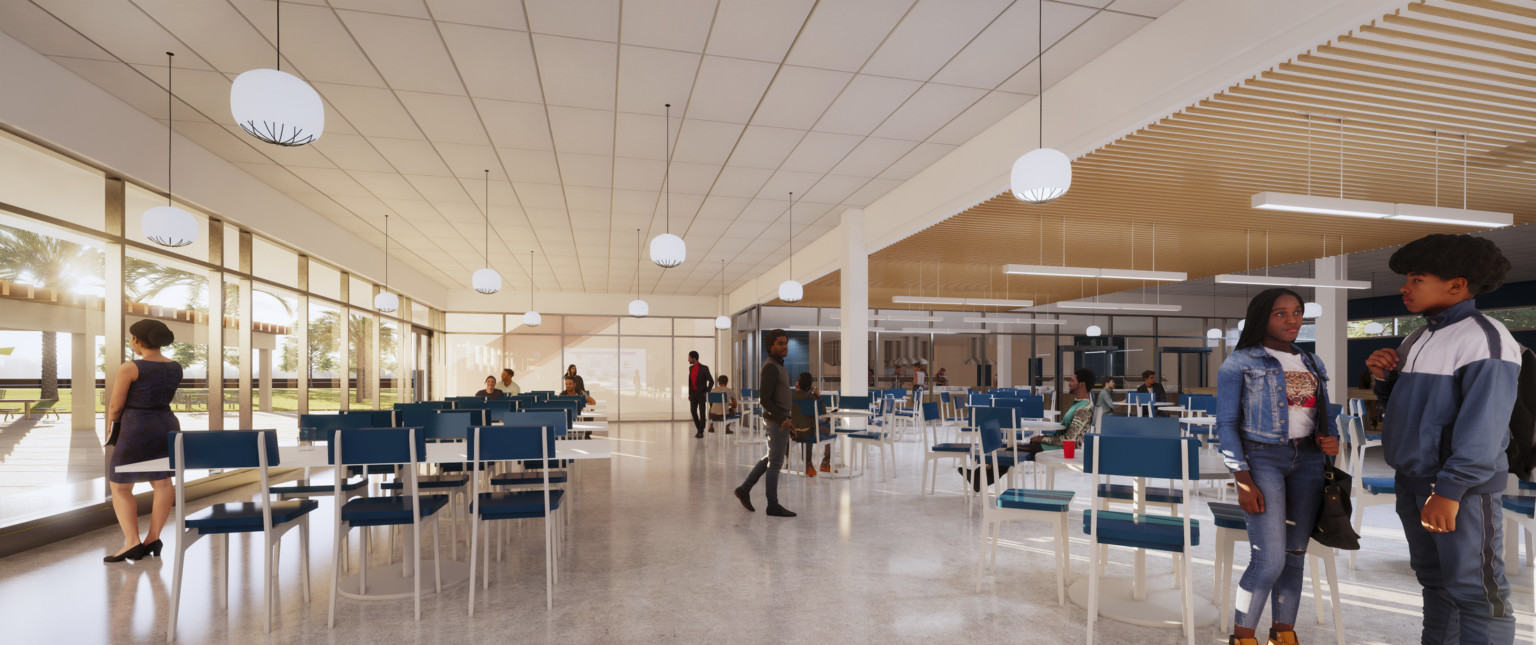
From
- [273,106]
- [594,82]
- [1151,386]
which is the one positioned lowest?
[1151,386]

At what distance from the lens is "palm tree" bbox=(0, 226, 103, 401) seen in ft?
15.7

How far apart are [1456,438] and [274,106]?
14.8 ft

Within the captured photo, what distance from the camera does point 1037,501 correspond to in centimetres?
366

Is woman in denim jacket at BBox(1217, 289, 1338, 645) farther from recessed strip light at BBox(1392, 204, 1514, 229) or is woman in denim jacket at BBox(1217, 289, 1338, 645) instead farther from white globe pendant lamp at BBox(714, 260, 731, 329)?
white globe pendant lamp at BBox(714, 260, 731, 329)

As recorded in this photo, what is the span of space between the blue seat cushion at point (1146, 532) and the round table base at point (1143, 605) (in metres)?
0.47

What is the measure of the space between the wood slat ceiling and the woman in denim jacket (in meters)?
1.88

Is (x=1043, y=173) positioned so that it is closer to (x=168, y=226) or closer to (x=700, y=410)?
(x=168, y=226)

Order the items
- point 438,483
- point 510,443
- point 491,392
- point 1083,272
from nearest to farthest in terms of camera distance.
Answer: point 510,443
point 438,483
point 1083,272
point 491,392

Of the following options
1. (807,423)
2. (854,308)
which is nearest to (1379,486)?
(807,423)

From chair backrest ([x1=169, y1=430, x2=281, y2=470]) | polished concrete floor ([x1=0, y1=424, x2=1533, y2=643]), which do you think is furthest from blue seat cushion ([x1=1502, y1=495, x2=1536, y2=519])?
chair backrest ([x1=169, y1=430, x2=281, y2=470])

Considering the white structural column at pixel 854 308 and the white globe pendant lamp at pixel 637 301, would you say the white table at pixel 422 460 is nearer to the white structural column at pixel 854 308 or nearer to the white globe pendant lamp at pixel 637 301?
the white structural column at pixel 854 308

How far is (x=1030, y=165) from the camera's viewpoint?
4086 mm

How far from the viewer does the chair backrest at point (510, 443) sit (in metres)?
3.51

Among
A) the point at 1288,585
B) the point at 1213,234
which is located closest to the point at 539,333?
the point at 1213,234
